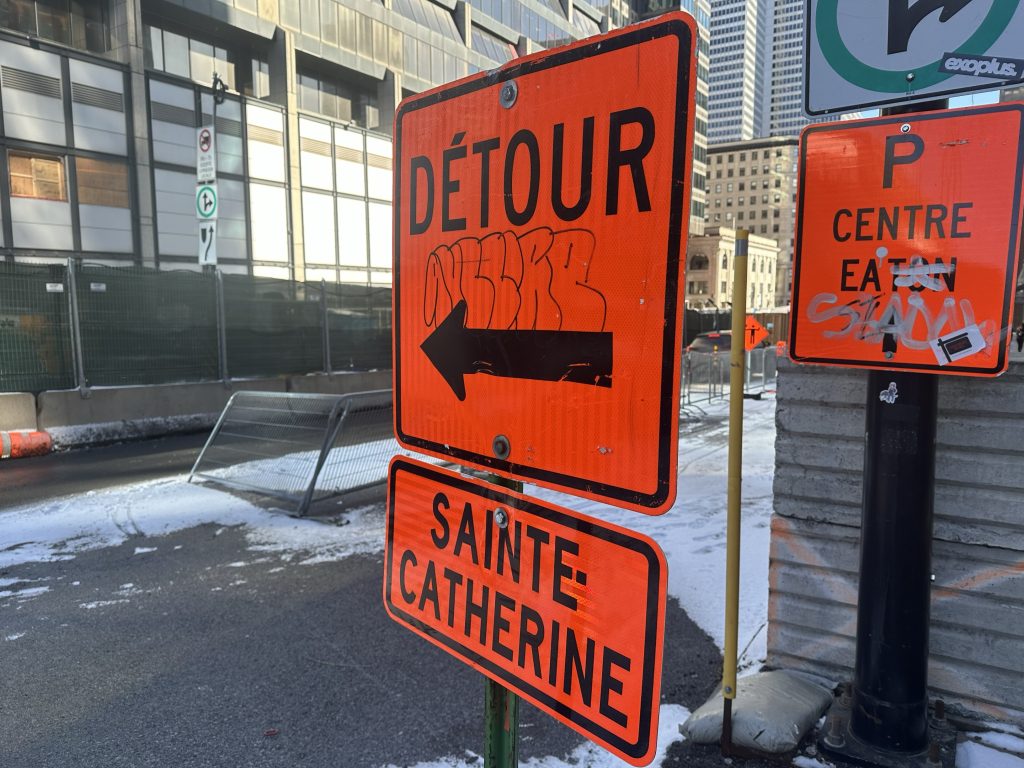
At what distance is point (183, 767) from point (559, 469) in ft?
8.71

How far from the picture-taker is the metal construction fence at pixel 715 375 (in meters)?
17.3

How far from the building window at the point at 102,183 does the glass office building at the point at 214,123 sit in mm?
41

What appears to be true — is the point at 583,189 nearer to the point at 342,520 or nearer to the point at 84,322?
the point at 342,520

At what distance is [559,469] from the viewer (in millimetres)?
1417

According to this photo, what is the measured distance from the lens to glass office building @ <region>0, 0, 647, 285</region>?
1983 centimetres

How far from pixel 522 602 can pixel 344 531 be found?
17.0ft

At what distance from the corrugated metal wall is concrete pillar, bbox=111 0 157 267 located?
76.8ft

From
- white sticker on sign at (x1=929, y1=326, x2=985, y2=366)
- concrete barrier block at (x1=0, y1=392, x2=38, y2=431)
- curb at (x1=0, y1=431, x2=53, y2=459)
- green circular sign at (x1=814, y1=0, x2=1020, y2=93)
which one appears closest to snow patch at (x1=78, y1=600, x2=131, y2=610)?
white sticker on sign at (x1=929, y1=326, x2=985, y2=366)

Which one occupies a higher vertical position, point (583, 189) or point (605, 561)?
point (583, 189)

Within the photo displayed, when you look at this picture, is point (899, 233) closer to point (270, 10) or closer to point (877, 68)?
point (877, 68)

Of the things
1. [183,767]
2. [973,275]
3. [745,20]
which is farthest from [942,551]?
[745,20]

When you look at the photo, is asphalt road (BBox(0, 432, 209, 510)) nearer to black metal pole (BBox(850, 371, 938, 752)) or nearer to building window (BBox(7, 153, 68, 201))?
black metal pole (BBox(850, 371, 938, 752))

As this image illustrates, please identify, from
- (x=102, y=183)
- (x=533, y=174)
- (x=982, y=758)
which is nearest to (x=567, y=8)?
(x=102, y=183)

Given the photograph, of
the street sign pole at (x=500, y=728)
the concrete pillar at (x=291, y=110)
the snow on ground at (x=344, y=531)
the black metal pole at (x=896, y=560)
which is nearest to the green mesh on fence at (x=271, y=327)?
the snow on ground at (x=344, y=531)
